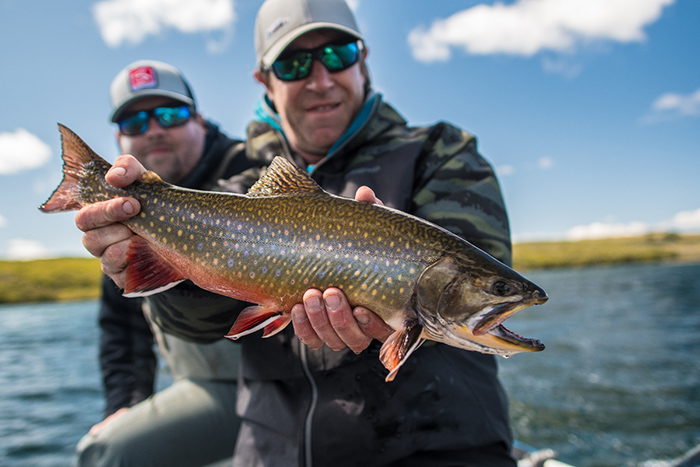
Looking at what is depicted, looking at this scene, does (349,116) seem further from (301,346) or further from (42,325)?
(42,325)

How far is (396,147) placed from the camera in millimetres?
3082

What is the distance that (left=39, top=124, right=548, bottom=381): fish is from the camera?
6.51 feet

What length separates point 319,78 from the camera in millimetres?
3225

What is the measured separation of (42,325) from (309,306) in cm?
3643

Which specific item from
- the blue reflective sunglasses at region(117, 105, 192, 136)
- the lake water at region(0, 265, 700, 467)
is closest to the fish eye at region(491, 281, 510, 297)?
the blue reflective sunglasses at region(117, 105, 192, 136)

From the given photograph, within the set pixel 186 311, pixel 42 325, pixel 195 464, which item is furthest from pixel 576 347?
pixel 42 325

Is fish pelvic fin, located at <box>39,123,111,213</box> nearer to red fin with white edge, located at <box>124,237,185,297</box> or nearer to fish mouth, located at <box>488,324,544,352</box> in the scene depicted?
red fin with white edge, located at <box>124,237,185,297</box>

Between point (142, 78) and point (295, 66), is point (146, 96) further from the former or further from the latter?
point (295, 66)

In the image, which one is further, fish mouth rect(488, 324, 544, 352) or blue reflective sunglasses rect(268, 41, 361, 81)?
blue reflective sunglasses rect(268, 41, 361, 81)

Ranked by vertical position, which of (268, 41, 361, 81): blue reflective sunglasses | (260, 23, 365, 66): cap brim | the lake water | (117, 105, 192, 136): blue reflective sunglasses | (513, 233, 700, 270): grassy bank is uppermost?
(260, 23, 365, 66): cap brim

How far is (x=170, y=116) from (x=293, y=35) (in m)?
2.53

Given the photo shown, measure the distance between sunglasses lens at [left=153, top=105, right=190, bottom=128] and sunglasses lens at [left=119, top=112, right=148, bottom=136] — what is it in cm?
13

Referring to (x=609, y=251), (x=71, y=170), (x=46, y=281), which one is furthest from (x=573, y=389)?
(x=609, y=251)

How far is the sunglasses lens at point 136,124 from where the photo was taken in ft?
16.6
